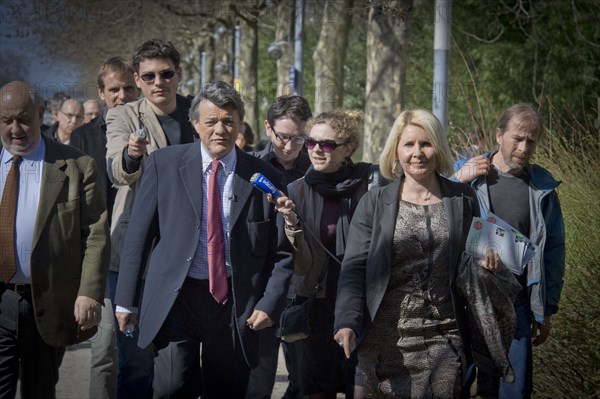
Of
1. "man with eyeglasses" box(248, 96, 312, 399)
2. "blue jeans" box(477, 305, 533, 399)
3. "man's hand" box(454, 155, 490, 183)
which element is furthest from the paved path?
"man's hand" box(454, 155, 490, 183)

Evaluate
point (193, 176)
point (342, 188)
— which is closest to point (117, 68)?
point (342, 188)

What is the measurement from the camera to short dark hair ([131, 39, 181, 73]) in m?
6.74

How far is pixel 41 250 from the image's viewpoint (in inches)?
221

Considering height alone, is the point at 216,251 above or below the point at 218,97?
below

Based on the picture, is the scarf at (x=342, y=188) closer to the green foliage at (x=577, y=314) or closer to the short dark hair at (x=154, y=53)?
the short dark hair at (x=154, y=53)

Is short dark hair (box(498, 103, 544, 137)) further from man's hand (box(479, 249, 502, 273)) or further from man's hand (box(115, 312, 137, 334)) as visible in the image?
man's hand (box(115, 312, 137, 334))

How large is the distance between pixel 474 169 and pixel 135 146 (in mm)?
1997

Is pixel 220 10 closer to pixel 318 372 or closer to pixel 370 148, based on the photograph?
pixel 370 148

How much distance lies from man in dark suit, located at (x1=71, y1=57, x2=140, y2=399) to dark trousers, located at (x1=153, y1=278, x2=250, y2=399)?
5.26 ft

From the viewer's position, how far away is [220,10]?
96.5 feet

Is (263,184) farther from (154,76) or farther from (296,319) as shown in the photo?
(154,76)

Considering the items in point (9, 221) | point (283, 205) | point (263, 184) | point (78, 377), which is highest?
point (263, 184)

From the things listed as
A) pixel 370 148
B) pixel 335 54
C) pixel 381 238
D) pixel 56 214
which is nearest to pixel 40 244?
pixel 56 214

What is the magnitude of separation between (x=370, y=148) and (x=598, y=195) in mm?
7943
